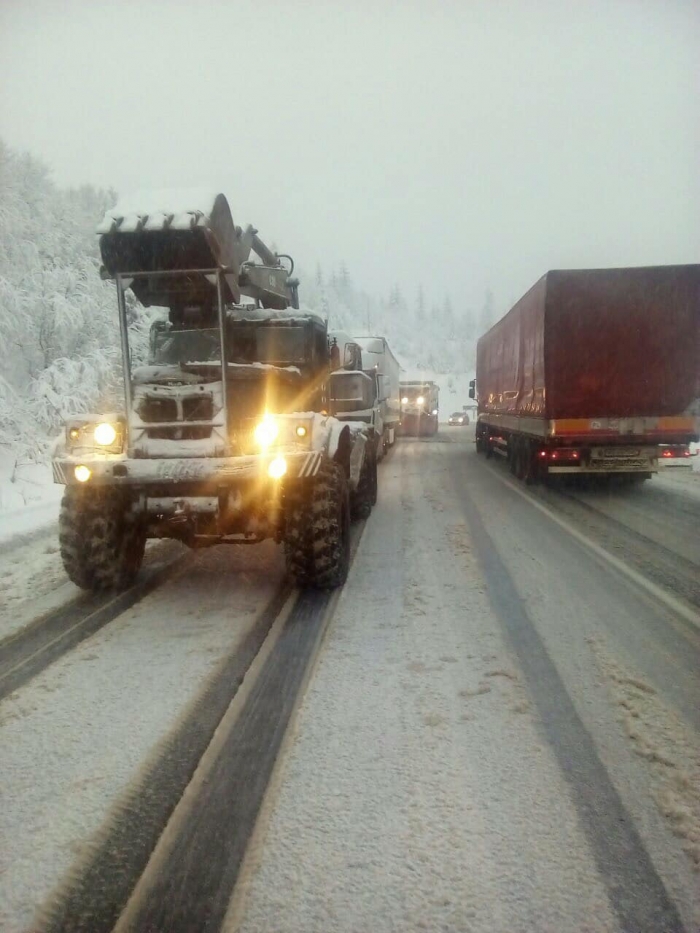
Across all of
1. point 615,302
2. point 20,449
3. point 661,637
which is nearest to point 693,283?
point 615,302

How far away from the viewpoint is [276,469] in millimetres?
4836

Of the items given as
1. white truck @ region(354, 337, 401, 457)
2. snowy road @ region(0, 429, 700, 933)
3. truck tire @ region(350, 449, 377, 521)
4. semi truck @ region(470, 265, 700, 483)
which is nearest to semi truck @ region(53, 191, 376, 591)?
snowy road @ region(0, 429, 700, 933)

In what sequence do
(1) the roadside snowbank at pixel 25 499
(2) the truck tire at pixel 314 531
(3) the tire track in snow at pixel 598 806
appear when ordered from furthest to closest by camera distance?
(1) the roadside snowbank at pixel 25 499, (2) the truck tire at pixel 314 531, (3) the tire track in snow at pixel 598 806

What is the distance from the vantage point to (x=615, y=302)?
9789mm

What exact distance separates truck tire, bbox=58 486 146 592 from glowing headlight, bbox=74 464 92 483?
0.88 ft

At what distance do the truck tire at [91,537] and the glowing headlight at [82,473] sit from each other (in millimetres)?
269

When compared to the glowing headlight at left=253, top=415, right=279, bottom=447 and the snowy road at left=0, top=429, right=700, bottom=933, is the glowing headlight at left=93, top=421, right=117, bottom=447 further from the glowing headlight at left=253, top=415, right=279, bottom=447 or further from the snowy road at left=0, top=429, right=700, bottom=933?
the snowy road at left=0, top=429, right=700, bottom=933

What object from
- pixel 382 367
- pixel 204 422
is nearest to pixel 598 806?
pixel 204 422

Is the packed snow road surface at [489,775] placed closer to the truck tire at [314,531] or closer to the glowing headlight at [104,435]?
the truck tire at [314,531]

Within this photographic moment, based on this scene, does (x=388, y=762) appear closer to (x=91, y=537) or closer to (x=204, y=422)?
(x=204, y=422)

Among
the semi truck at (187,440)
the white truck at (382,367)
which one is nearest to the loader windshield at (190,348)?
the semi truck at (187,440)

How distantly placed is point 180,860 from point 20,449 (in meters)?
15.2

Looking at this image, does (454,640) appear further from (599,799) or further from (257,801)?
(257,801)

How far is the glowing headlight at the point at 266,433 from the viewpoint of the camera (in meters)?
4.97
